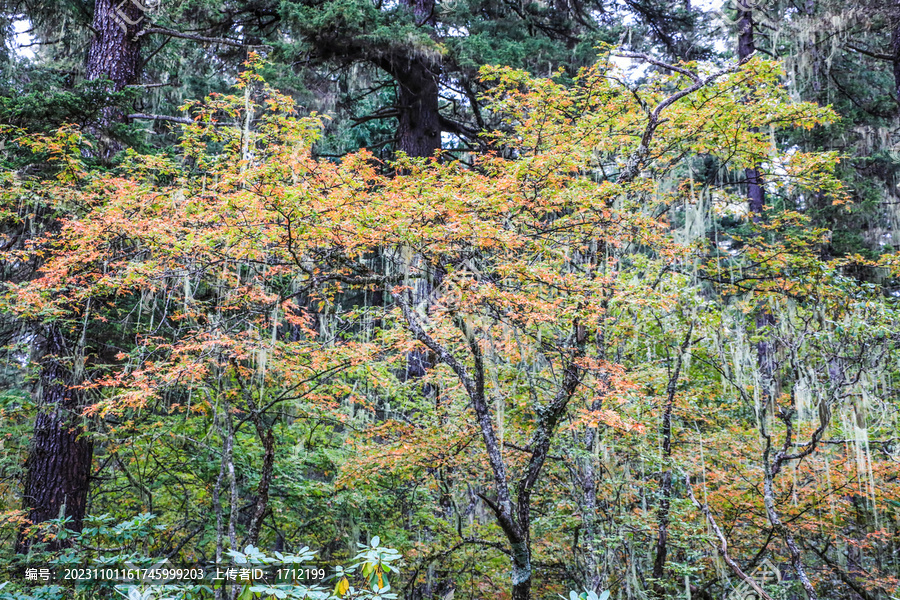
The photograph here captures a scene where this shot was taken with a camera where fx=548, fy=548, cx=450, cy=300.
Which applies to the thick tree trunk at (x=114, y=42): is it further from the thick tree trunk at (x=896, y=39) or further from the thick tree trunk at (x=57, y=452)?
the thick tree trunk at (x=896, y=39)

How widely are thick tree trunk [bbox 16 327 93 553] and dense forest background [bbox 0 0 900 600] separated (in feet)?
0.12

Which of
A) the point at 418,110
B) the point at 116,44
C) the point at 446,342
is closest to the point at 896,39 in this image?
the point at 418,110

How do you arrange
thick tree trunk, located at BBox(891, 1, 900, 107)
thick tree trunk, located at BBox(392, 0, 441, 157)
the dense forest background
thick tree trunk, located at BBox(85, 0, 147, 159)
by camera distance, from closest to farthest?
the dense forest background
thick tree trunk, located at BBox(85, 0, 147, 159)
thick tree trunk, located at BBox(891, 1, 900, 107)
thick tree trunk, located at BBox(392, 0, 441, 157)

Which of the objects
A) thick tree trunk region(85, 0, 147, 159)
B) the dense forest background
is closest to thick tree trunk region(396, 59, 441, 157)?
the dense forest background

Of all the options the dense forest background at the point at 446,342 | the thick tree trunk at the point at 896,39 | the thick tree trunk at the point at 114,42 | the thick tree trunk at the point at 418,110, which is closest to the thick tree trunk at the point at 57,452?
the dense forest background at the point at 446,342

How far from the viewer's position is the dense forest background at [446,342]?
18.3ft

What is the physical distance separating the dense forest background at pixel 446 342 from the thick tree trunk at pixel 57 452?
0.12 ft

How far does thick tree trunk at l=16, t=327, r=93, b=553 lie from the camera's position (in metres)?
6.54

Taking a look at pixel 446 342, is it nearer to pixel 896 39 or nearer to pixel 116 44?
pixel 116 44

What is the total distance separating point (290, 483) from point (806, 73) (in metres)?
13.0

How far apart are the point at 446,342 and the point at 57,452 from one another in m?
4.95

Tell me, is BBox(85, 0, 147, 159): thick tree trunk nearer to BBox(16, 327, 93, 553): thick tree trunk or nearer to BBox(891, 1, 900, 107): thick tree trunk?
BBox(16, 327, 93, 553): thick tree trunk

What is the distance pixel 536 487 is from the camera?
739 cm

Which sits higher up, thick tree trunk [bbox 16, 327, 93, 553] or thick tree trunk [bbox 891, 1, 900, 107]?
thick tree trunk [bbox 891, 1, 900, 107]
